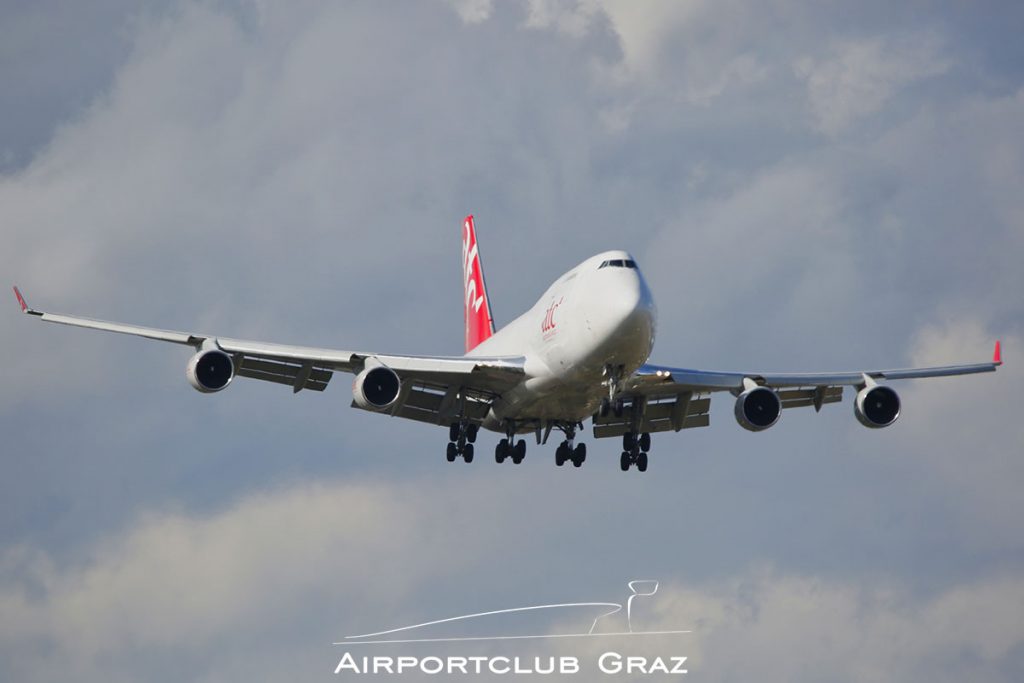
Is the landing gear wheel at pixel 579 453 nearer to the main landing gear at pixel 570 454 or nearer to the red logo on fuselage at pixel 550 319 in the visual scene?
the main landing gear at pixel 570 454

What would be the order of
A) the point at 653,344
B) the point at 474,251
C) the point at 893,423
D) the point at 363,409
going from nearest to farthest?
the point at 653,344
the point at 363,409
the point at 893,423
the point at 474,251

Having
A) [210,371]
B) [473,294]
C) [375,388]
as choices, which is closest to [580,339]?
[375,388]

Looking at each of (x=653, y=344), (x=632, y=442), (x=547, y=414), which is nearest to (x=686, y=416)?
(x=632, y=442)

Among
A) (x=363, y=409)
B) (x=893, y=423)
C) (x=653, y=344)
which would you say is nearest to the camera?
(x=653, y=344)

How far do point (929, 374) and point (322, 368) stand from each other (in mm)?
19233

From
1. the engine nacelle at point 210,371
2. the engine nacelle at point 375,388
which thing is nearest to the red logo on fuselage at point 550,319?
the engine nacelle at point 375,388

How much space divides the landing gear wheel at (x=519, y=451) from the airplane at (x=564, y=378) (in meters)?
0.03

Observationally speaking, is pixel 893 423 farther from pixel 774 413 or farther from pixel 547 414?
pixel 547 414

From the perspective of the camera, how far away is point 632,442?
169 ft

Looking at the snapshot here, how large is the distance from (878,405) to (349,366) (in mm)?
16324

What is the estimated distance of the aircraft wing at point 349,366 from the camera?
1811 inches

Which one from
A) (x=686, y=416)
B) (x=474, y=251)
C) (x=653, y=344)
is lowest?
(x=653, y=344)

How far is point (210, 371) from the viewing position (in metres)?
45.0

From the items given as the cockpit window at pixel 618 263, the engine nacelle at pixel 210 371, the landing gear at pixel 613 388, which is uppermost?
the cockpit window at pixel 618 263
